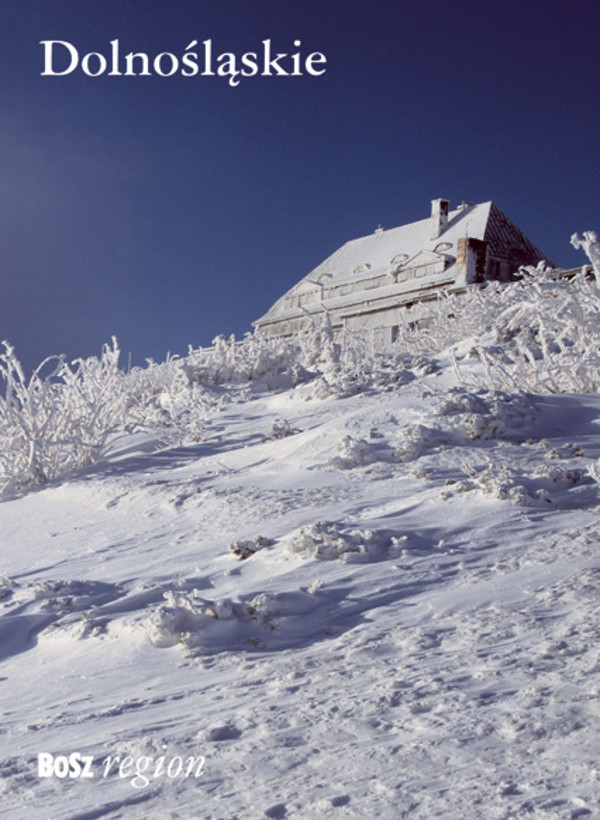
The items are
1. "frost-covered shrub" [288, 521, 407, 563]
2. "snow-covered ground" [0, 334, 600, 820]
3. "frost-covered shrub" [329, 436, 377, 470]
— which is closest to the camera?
"snow-covered ground" [0, 334, 600, 820]

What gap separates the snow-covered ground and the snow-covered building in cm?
1706

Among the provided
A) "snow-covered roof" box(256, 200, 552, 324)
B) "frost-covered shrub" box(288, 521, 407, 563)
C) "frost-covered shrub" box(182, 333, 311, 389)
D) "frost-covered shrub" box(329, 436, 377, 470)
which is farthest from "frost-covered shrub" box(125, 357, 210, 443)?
"snow-covered roof" box(256, 200, 552, 324)

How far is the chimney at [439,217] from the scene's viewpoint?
26.5 metres

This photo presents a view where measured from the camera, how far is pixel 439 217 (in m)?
26.6

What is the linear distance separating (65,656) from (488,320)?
8.93m

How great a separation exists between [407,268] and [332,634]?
77.0 feet

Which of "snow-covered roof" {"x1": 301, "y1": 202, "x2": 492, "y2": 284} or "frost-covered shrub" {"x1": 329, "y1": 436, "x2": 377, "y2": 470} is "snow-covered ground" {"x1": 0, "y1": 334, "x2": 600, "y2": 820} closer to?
"frost-covered shrub" {"x1": 329, "y1": 436, "x2": 377, "y2": 470}

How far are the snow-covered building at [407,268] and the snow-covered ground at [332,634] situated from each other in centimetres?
1706

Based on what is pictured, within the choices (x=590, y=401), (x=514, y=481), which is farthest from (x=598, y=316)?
(x=514, y=481)

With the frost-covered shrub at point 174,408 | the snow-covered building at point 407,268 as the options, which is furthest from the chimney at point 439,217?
the frost-covered shrub at point 174,408

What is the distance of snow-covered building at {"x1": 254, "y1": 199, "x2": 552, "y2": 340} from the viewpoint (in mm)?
23344

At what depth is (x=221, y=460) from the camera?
596 centimetres

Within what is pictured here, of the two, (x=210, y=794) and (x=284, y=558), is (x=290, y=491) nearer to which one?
(x=284, y=558)

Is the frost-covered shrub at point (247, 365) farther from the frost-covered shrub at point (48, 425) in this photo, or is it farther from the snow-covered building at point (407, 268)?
the snow-covered building at point (407, 268)
